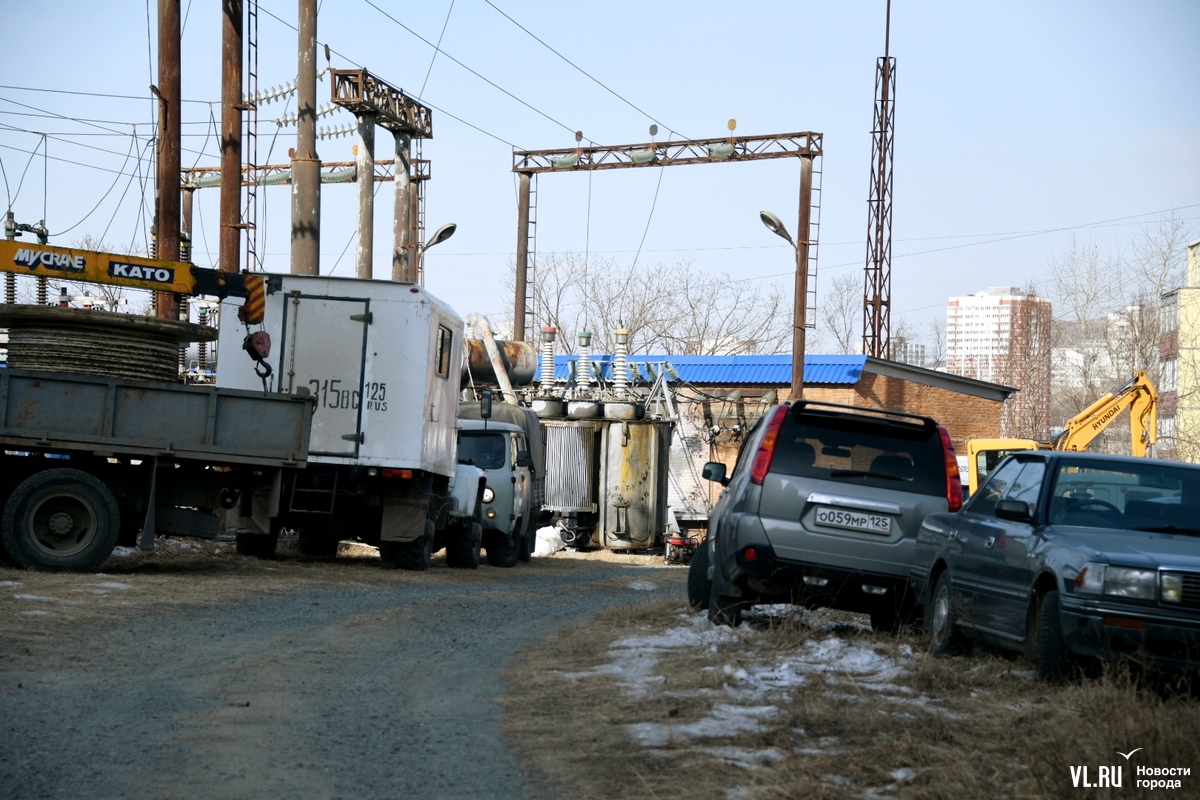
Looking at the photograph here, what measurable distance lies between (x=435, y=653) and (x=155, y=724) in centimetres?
318

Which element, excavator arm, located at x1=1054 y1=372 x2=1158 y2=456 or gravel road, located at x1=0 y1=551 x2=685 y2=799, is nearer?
gravel road, located at x1=0 y1=551 x2=685 y2=799

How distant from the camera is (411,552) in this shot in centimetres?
1767

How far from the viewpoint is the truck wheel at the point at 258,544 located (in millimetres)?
17969

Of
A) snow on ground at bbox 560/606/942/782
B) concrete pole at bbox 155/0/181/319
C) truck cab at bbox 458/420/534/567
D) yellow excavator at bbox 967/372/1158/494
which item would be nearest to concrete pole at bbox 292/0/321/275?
concrete pole at bbox 155/0/181/319

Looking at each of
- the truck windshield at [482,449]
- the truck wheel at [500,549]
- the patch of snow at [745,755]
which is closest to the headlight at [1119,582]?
the patch of snow at [745,755]

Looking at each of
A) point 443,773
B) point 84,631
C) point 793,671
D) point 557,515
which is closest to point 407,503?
point 84,631

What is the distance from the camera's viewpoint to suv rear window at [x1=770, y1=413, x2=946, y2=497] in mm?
9828

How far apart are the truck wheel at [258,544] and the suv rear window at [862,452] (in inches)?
394

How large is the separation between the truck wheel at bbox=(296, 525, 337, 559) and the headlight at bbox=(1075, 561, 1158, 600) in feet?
41.6

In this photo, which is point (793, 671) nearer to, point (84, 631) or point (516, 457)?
point (84, 631)

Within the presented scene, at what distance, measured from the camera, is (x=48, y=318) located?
47.0 feet

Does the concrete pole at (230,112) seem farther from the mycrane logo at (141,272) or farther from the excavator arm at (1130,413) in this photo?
the excavator arm at (1130,413)

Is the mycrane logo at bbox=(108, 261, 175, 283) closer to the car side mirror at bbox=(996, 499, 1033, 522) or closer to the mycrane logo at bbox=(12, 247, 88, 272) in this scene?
the mycrane logo at bbox=(12, 247, 88, 272)

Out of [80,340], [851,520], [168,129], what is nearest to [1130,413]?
[168,129]
